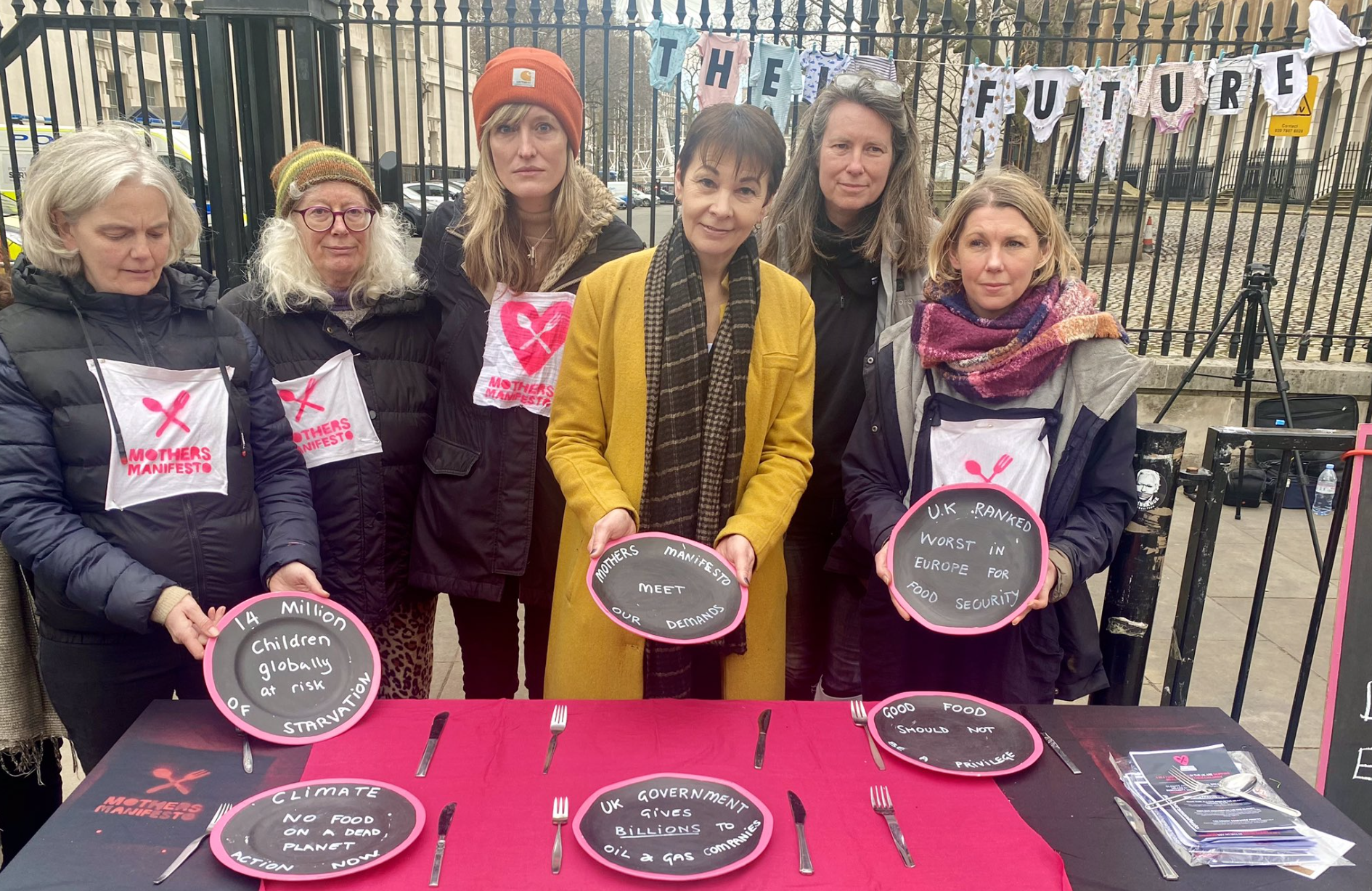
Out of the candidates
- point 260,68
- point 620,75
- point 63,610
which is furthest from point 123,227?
point 620,75

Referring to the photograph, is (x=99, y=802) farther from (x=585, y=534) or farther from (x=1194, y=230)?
(x=1194, y=230)

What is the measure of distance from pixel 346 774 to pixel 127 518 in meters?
0.84

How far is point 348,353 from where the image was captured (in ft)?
8.41

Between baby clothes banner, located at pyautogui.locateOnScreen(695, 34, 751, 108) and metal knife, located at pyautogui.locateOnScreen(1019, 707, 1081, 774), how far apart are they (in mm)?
4369

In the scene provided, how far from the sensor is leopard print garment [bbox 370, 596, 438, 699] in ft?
9.25

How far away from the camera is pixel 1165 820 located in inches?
63.3

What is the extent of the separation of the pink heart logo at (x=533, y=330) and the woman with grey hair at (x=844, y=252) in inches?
28.9

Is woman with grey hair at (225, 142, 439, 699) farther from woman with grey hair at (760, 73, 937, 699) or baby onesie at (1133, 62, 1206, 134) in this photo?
baby onesie at (1133, 62, 1206, 134)

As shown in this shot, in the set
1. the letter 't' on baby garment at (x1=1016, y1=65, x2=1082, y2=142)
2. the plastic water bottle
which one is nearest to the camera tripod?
the plastic water bottle

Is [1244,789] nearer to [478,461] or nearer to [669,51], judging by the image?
[478,461]

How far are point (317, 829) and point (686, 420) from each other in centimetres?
120

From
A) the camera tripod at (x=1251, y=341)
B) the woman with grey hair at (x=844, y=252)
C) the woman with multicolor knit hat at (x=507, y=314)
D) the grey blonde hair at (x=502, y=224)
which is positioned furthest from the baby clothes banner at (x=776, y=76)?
the grey blonde hair at (x=502, y=224)

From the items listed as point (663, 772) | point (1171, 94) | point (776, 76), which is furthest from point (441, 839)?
point (1171, 94)

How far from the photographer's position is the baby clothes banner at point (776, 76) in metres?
5.50
